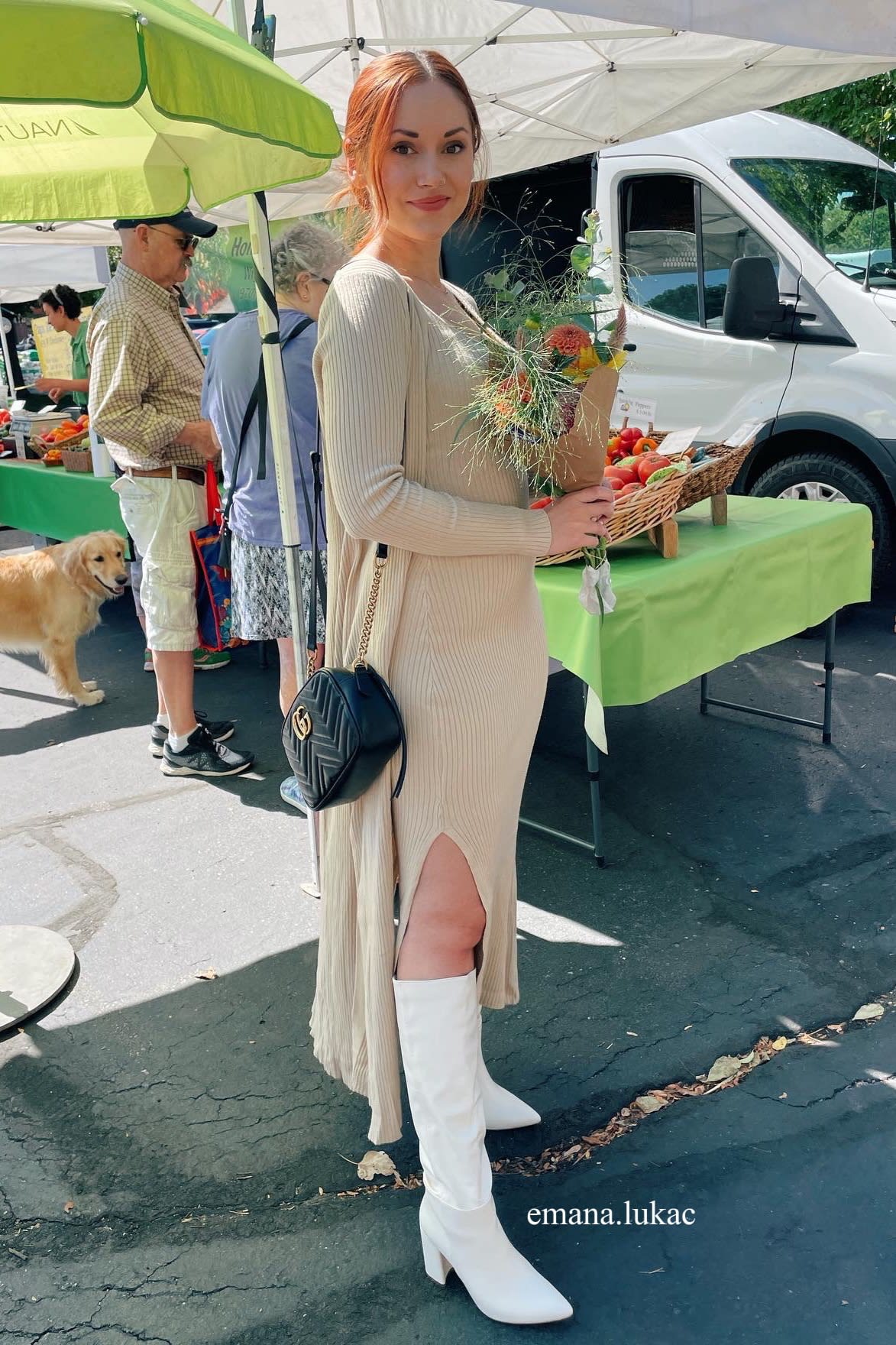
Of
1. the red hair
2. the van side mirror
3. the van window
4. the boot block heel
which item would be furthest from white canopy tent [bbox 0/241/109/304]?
the boot block heel

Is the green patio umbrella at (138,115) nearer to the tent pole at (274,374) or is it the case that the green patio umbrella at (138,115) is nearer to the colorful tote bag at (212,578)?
the tent pole at (274,374)

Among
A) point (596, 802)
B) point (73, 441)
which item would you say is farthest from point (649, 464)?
point (73, 441)

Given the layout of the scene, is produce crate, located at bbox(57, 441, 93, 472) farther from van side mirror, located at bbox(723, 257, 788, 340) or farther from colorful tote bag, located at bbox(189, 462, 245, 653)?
van side mirror, located at bbox(723, 257, 788, 340)

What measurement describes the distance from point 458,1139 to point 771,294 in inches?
195

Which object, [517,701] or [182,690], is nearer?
[517,701]

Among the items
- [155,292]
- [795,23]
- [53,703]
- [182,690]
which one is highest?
[795,23]

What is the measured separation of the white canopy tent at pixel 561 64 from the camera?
4.54 meters

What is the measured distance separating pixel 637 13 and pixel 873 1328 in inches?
108

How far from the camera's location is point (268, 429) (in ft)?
11.9

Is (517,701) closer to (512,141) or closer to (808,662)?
(808,662)

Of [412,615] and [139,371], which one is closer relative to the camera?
[412,615]

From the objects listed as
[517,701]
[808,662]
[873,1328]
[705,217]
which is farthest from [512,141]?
[873,1328]

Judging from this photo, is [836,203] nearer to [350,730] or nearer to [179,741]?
[179,741]

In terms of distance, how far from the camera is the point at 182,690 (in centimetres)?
451
